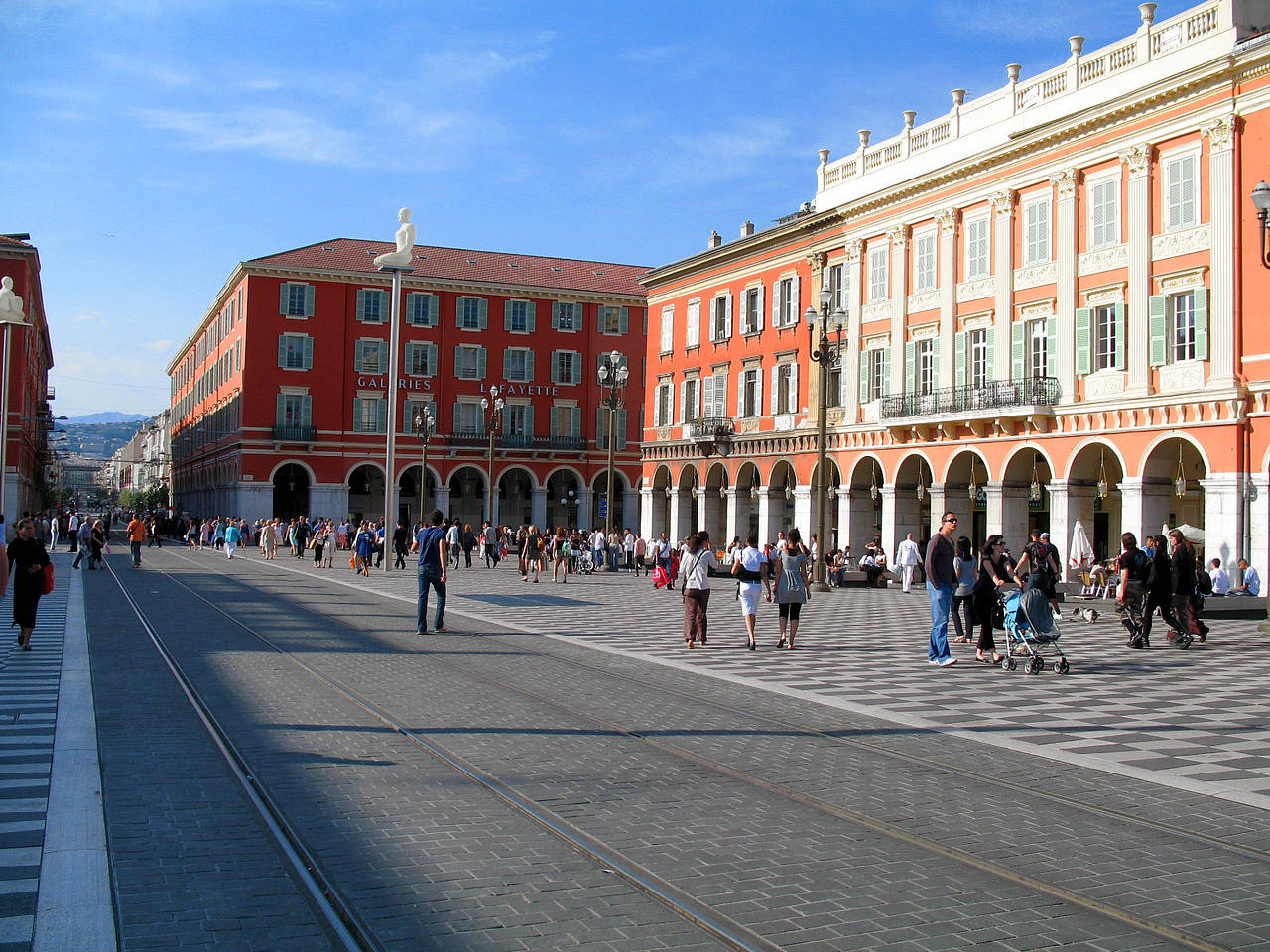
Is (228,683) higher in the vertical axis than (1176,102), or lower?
lower

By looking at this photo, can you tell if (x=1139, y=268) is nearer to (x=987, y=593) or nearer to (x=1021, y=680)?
(x=987, y=593)

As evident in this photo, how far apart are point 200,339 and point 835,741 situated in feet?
314

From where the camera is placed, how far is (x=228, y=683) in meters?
12.6

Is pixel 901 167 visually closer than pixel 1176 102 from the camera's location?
No

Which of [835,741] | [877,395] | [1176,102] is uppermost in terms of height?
[1176,102]

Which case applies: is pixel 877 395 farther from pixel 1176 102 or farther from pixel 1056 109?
pixel 1176 102

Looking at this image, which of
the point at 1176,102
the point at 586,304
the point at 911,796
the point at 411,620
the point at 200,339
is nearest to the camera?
the point at 911,796

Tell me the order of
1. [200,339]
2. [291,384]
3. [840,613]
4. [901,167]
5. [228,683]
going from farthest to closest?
[200,339] < [291,384] < [901,167] < [840,613] < [228,683]

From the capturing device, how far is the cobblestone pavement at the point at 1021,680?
391 inches

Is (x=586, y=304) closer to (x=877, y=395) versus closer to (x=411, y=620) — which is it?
(x=877, y=395)

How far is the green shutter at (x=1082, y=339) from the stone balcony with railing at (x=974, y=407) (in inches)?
44.7

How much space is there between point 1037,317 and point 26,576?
30212 millimetres

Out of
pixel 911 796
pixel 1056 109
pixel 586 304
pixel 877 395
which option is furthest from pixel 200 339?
pixel 911 796

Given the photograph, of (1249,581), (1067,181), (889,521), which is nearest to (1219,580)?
(1249,581)
